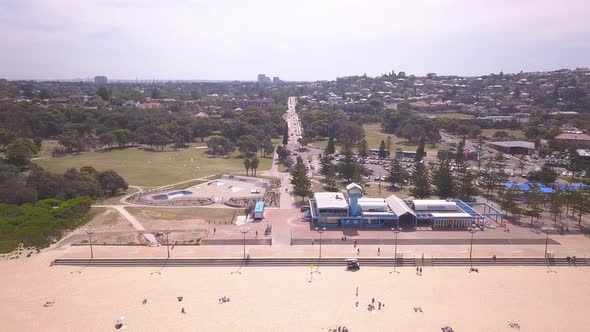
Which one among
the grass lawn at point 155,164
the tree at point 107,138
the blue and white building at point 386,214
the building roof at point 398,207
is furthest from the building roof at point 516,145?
the tree at point 107,138

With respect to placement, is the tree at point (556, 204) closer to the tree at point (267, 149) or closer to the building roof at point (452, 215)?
the building roof at point (452, 215)

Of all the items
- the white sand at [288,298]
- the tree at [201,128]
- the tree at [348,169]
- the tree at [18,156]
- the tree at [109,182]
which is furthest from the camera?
the tree at [201,128]

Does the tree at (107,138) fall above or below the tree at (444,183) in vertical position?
above

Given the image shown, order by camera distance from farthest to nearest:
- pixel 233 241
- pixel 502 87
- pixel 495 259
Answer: pixel 502 87, pixel 233 241, pixel 495 259

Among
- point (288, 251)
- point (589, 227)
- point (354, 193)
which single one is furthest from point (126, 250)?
point (589, 227)

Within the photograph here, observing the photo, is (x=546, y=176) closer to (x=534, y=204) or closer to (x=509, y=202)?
(x=534, y=204)

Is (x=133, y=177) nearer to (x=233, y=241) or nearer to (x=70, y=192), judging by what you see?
(x=70, y=192)

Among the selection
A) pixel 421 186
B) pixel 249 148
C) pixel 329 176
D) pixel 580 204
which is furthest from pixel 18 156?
pixel 580 204

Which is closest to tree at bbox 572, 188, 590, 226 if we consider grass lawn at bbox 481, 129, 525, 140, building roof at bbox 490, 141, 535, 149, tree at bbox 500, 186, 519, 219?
tree at bbox 500, 186, 519, 219
